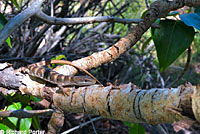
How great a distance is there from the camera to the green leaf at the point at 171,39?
4.42 feet

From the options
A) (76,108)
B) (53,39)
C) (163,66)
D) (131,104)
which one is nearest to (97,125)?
(53,39)

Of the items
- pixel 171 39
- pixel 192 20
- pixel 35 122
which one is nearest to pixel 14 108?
pixel 35 122

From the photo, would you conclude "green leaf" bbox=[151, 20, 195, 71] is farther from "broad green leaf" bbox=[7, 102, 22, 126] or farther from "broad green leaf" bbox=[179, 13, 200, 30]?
"broad green leaf" bbox=[7, 102, 22, 126]

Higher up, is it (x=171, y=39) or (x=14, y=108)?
(x=171, y=39)

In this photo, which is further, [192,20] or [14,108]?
Result: [14,108]

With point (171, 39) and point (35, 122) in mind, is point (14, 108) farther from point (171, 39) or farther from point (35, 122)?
point (171, 39)

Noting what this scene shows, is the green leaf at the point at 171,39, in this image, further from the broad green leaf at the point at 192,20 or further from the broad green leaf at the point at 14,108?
the broad green leaf at the point at 14,108

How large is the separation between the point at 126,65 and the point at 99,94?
7.82 ft

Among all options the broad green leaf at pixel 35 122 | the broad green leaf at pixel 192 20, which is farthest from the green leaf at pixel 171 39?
the broad green leaf at pixel 35 122

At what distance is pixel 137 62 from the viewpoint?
3.06 m

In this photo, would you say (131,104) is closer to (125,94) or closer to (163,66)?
(125,94)

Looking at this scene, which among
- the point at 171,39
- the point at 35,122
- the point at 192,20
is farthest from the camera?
the point at 35,122

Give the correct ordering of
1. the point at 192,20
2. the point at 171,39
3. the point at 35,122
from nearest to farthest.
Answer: the point at 192,20 < the point at 171,39 < the point at 35,122

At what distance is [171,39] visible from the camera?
1.39 meters
